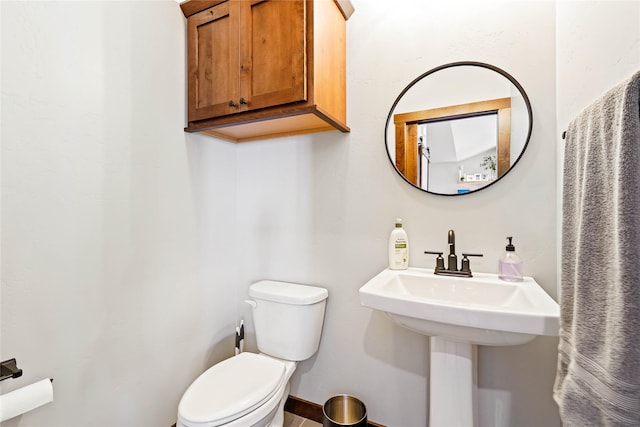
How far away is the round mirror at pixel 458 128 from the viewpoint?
123 cm

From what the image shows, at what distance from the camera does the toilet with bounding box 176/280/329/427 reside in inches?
42.3

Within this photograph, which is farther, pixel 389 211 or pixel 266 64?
pixel 389 211

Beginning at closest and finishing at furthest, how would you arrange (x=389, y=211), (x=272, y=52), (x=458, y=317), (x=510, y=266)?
(x=458, y=317) → (x=510, y=266) → (x=272, y=52) → (x=389, y=211)

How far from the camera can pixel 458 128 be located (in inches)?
51.9

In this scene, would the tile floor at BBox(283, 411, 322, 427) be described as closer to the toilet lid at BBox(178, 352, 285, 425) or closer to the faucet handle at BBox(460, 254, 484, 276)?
the toilet lid at BBox(178, 352, 285, 425)

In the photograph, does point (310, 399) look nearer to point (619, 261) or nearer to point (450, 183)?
point (450, 183)

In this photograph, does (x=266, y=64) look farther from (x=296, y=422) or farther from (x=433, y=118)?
(x=296, y=422)

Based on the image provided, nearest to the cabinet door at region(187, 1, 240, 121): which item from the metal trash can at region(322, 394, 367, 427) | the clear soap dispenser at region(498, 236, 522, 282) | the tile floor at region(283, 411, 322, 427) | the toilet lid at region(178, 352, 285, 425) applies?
the toilet lid at region(178, 352, 285, 425)

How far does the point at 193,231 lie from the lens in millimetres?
1580

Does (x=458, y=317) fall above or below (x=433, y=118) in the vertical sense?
below

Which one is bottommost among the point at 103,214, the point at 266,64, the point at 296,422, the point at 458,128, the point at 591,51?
the point at 296,422

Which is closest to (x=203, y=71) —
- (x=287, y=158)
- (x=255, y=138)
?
(x=255, y=138)

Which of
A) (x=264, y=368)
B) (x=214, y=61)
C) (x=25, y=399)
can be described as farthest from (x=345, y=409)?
(x=214, y=61)

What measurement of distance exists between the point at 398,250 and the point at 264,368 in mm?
818
